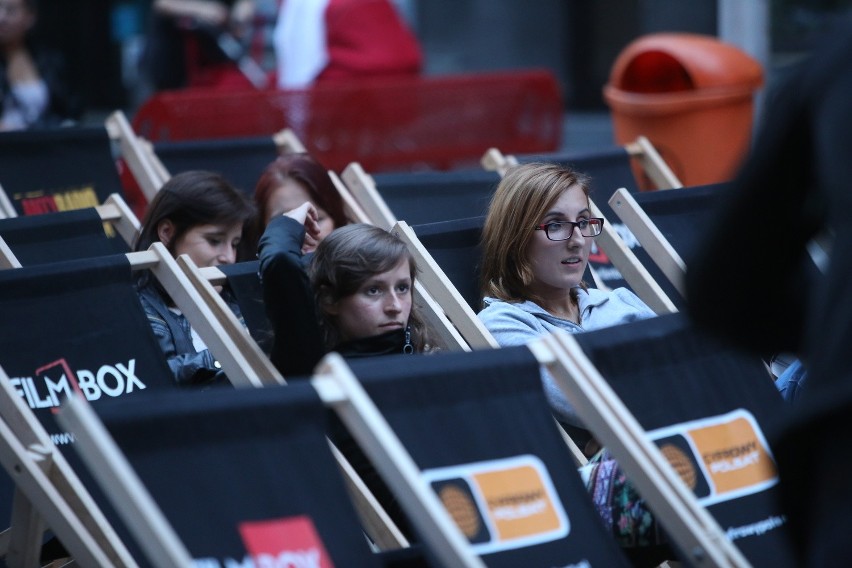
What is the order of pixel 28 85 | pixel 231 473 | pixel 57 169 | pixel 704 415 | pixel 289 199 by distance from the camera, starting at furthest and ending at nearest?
pixel 28 85
pixel 57 169
pixel 289 199
pixel 704 415
pixel 231 473

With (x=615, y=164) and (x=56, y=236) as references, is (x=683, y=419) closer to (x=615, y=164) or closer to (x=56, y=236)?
(x=56, y=236)

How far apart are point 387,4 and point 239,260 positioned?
385 cm

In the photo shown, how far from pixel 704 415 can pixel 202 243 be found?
71.3 inches

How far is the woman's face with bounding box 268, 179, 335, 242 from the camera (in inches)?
175

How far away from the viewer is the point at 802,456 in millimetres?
2068

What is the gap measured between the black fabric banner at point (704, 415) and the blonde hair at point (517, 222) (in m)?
0.83

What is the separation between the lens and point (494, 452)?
8.71 feet

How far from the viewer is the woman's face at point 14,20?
618 centimetres

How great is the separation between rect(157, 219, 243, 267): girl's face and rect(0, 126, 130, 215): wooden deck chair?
47.1 inches

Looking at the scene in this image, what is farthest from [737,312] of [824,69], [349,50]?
[349,50]

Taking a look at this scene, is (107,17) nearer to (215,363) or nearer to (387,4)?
(387,4)

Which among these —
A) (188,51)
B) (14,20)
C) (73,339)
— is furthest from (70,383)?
(188,51)

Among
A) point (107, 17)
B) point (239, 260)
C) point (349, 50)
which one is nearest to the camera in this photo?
point (239, 260)

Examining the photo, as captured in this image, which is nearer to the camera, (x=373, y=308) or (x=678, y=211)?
(x=373, y=308)
